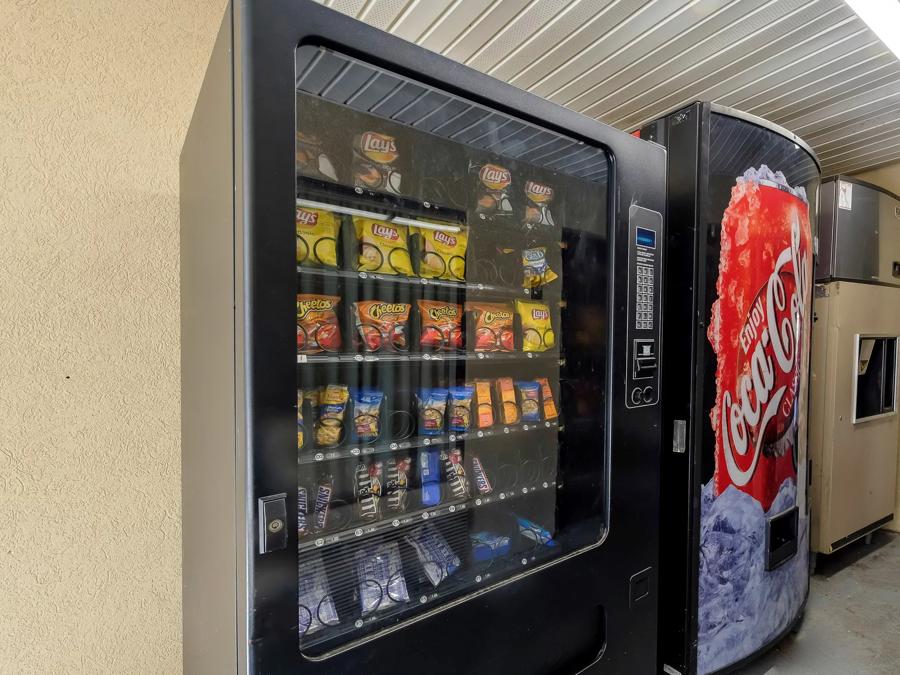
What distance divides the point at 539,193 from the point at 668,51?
928 mm

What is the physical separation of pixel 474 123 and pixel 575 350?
64cm

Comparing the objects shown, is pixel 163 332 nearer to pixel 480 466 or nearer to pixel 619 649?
pixel 480 466

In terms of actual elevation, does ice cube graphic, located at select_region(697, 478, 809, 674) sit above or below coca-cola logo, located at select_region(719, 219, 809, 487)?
below

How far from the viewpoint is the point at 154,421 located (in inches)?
51.0

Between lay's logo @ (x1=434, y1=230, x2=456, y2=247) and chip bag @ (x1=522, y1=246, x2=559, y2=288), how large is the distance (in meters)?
0.25

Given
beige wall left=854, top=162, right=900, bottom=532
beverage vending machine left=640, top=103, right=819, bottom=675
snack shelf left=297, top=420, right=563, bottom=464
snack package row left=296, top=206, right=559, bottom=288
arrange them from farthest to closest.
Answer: beige wall left=854, top=162, right=900, bottom=532, beverage vending machine left=640, top=103, right=819, bottom=675, snack package row left=296, top=206, right=559, bottom=288, snack shelf left=297, top=420, right=563, bottom=464

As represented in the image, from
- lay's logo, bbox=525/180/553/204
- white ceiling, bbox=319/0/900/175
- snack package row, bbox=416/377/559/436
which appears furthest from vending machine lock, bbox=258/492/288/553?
white ceiling, bbox=319/0/900/175

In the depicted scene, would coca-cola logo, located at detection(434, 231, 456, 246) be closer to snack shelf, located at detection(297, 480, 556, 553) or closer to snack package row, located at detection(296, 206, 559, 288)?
snack package row, located at detection(296, 206, 559, 288)

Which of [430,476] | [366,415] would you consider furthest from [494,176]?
[430,476]

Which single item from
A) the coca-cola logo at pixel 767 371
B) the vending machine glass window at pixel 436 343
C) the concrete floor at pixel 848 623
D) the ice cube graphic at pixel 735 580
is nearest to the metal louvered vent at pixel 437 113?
the vending machine glass window at pixel 436 343

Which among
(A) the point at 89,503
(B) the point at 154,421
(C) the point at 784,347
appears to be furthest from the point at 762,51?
(A) the point at 89,503

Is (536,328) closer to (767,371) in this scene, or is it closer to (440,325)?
(440,325)

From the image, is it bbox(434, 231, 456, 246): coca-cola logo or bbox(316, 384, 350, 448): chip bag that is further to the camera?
bbox(434, 231, 456, 246): coca-cola logo

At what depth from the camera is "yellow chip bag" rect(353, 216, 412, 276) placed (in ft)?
3.72
